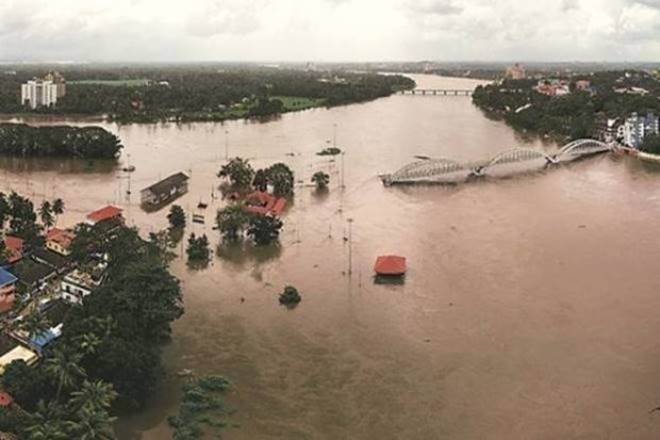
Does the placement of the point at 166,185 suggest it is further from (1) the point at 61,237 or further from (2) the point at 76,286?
(2) the point at 76,286

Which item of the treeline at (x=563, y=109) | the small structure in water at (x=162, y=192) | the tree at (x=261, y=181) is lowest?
the small structure in water at (x=162, y=192)

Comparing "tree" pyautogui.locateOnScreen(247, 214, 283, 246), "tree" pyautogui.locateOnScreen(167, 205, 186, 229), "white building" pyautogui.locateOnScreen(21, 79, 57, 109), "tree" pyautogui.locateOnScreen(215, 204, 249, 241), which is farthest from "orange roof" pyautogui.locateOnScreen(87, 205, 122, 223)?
"white building" pyautogui.locateOnScreen(21, 79, 57, 109)

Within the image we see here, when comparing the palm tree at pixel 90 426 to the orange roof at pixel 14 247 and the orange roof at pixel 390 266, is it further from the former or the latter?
the orange roof at pixel 390 266

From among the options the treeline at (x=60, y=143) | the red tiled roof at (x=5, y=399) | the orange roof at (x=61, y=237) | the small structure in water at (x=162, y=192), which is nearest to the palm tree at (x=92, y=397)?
the red tiled roof at (x=5, y=399)

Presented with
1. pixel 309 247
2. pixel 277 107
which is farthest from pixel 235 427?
pixel 277 107

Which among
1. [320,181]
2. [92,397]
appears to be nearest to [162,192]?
[320,181]

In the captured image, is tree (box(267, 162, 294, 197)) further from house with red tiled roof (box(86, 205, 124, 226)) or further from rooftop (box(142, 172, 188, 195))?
house with red tiled roof (box(86, 205, 124, 226))

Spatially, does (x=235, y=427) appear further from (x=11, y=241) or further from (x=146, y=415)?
(x=11, y=241)
